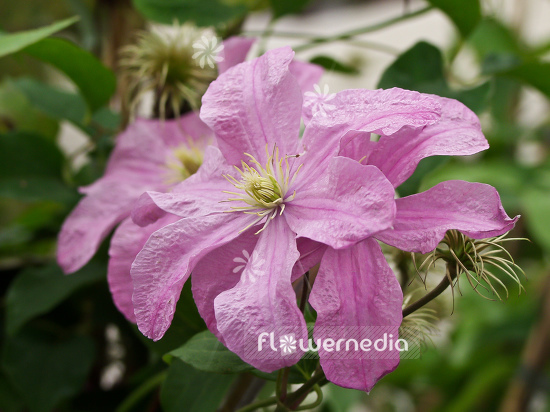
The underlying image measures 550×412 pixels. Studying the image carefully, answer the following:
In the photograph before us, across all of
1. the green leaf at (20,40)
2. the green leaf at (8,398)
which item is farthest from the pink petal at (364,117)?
the green leaf at (8,398)

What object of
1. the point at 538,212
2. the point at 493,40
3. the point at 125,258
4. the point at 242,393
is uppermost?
the point at 125,258

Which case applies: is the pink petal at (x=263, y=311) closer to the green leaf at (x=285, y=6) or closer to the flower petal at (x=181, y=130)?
the flower petal at (x=181, y=130)

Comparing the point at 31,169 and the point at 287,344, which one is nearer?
the point at 287,344

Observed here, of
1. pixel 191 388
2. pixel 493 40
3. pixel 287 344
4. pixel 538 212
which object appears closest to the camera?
pixel 287 344

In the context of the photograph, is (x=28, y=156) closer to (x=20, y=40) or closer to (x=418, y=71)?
(x=20, y=40)

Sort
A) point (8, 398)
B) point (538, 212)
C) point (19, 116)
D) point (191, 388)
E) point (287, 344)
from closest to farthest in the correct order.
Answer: point (287, 344) → point (191, 388) → point (8, 398) → point (19, 116) → point (538, 212)

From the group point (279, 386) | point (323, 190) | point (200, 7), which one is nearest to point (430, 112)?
point (323, 190)

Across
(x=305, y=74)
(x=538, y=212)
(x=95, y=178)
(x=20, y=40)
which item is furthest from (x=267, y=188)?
(x=538, y=212)

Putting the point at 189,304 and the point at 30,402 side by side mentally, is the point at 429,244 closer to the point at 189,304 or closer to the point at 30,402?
the point at 189,304
